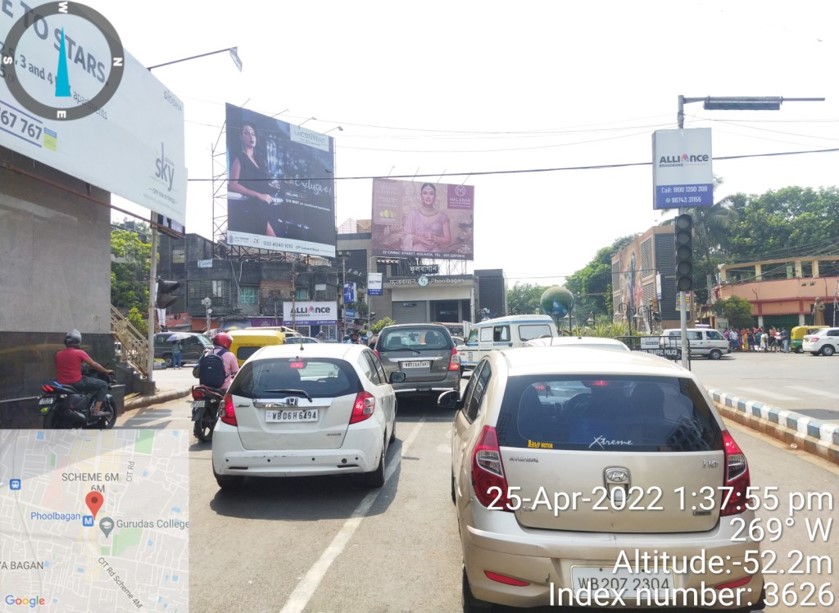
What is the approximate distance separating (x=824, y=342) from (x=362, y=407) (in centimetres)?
3375

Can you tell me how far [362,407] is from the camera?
595 cm

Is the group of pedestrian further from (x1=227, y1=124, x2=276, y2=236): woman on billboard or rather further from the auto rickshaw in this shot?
(x1=227, y1=124, x2=276, y2=236): woman on billboard

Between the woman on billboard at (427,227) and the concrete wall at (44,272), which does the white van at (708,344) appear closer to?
the woman on billboard at (427,227)

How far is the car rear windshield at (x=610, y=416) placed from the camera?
3.29 meters

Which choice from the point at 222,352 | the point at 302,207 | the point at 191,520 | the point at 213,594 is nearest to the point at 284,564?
the point at 213,594

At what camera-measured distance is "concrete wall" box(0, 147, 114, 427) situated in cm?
926

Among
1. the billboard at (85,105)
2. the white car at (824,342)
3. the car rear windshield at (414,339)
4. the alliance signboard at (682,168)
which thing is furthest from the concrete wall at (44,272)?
the white car at (824,342)

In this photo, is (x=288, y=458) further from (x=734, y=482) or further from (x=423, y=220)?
(x=423, y=220)

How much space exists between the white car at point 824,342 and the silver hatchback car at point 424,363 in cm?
2836

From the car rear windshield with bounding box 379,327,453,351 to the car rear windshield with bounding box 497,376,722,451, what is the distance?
27.9 feet

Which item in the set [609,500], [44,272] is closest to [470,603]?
[609,500]

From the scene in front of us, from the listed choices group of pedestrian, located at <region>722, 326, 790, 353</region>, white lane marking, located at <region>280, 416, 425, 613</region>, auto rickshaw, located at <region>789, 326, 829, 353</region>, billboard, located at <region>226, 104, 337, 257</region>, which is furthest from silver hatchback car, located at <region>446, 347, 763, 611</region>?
auto rickshaw, located at <region>789, 326, 829, 353</region>

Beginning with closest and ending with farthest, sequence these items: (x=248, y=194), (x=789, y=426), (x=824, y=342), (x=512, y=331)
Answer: (x=789, y=426)
(x=512, y=331)
(x=824, y=342)
(x=248, y=194)

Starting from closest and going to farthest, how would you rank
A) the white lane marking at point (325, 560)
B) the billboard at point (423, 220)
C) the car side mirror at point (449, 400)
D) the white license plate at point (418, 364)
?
1. the white lane marking at point (325, 560)
2. the car side mirror at point (449, 400)
3. the white license plate at point (418, 364)
4. the billboard at point (423, 220)
